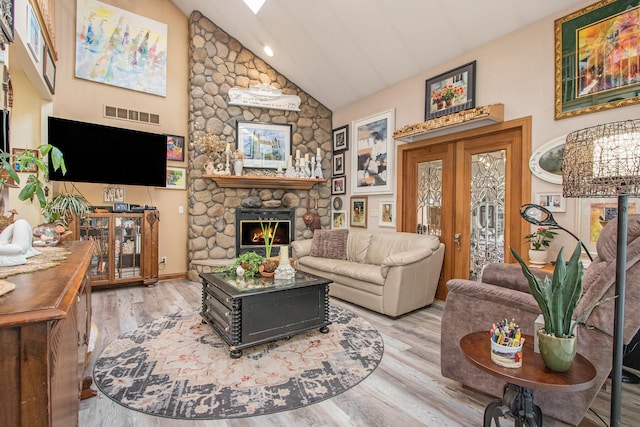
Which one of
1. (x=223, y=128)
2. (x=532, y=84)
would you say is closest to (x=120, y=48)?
(x=223, y=128)

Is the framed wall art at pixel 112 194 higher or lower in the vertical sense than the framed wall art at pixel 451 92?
lower

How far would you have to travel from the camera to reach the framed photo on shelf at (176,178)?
5.18 m

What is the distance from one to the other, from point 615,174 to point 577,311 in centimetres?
68

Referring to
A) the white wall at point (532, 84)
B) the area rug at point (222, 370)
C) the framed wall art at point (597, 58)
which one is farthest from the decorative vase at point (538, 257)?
the area rug at point (222, 370)

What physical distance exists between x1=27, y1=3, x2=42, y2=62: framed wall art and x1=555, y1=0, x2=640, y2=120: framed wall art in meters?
4.54

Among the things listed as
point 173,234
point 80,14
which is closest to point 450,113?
point 173,234

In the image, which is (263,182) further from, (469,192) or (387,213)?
(469,192)

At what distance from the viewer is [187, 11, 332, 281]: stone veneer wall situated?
17.1 feet

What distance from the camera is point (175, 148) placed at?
5211 millimetres

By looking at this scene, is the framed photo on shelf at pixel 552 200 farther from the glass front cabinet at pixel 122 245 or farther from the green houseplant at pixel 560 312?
the glass front cabinet at pixel 122 245

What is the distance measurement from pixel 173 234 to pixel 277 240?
175 centimetres

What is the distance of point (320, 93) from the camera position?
5812 millimetres

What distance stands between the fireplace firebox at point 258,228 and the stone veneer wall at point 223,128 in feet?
0.34

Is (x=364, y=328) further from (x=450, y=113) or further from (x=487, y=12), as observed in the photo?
(x=487, y=12)
